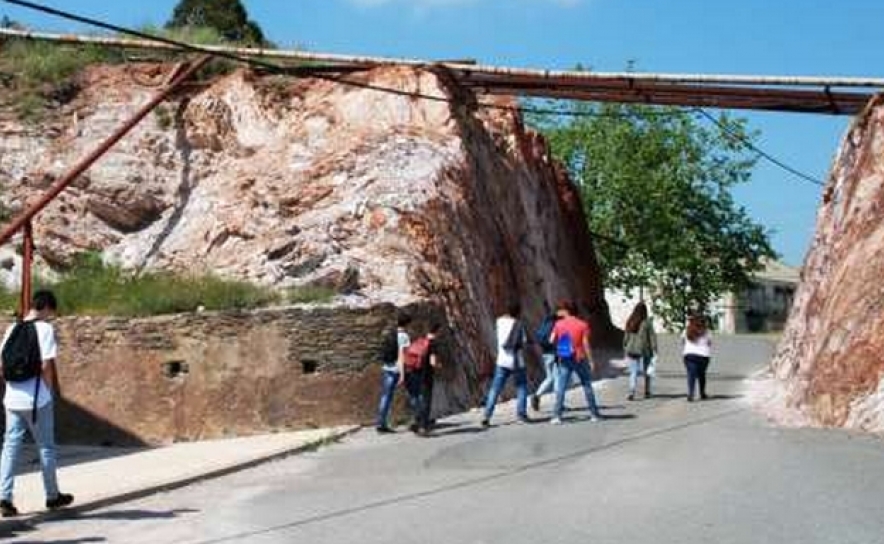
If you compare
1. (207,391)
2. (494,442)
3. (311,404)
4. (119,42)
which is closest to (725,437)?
(494,442)

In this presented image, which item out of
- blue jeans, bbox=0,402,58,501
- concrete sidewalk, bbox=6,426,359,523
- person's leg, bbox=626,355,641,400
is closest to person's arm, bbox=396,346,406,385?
concrete sidewalk, bbox=6,426,359,523

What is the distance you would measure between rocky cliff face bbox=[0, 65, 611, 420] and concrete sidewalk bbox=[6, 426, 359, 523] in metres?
3.00

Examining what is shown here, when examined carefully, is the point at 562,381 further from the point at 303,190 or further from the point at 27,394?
the point at 27,394

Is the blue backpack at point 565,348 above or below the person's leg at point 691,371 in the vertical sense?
above

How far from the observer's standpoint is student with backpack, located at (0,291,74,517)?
1008cm

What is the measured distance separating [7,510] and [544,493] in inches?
175

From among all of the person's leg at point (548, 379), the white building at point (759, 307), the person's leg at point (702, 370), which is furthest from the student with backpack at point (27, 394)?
the white building at point (759, 307)

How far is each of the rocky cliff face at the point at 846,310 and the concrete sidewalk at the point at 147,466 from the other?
19.9ft

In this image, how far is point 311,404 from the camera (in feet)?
53.9

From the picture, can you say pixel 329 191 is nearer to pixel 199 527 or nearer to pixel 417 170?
pixel 417 170

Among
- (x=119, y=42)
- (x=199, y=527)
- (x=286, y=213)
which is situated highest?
(x=119, y=42)

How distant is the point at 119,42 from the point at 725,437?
1336 centimetres

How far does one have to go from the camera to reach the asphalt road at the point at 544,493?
920 centimetres

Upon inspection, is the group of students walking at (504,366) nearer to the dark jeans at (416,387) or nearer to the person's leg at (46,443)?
the dark jeans at (416,387)
